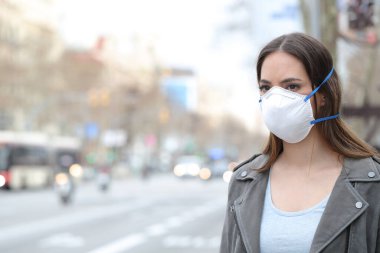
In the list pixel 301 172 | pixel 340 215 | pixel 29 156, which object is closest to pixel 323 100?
pixel 301 172

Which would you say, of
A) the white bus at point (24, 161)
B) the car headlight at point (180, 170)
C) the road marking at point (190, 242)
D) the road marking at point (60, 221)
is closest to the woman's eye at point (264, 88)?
the road marking at point (190, 242)

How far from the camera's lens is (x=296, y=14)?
17.9 meters

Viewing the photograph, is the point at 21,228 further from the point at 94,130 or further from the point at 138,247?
the point at 94,130

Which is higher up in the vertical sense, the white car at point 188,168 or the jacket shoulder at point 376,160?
the jacket shoulder at point 376,160

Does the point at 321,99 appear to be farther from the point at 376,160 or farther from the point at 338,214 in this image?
the point at 338,214

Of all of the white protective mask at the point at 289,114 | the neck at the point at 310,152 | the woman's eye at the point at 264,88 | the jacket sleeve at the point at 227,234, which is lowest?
the jacket sleeve at the point at 227,234

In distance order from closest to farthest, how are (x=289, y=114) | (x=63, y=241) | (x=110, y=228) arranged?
(x=289, y=114)
(x=63, y=241)
(x=110, y=228)

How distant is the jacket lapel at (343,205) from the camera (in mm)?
2723

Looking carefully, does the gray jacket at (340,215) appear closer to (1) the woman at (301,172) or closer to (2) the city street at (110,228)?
(1) the woman at (301,172)

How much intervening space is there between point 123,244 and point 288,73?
559 inches

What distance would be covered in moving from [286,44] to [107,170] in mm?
40039

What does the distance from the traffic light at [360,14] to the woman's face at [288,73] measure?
449 inches

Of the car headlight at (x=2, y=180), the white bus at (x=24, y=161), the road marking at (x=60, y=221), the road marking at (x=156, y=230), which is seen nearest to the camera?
the road marking at (x=60, y=221)

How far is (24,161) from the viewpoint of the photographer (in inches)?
1969
